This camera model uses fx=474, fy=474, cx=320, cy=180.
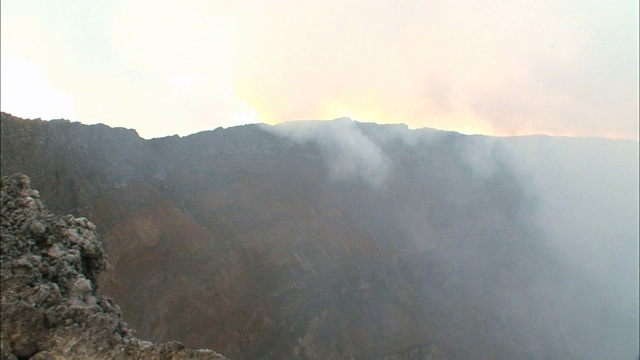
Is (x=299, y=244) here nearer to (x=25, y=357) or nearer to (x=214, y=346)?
(x=214, y=346)

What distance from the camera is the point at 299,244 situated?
50.5 metres

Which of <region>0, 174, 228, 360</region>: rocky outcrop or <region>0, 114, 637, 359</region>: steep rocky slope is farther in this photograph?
<region>0, 114, 637, 359</region>: steep rocky slope

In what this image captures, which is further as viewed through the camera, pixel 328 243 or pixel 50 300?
pixel 328 243

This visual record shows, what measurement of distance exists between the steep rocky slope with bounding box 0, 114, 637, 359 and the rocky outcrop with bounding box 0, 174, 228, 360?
101 feet

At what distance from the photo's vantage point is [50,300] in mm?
5969

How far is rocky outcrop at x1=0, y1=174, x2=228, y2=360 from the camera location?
216 inches

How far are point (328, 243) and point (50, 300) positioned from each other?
153 feet

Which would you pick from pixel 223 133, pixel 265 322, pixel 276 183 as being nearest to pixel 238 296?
pixel 265 322

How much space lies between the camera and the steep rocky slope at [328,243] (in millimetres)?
40125

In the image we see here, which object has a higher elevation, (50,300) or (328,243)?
(50,300)

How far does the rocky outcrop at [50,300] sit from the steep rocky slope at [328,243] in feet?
101

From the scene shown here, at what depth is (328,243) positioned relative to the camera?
2053 inches

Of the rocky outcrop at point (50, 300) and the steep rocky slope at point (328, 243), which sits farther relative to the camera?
the steep rocky slope at point (328, 243)

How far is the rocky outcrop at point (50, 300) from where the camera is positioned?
18.0ft
